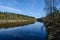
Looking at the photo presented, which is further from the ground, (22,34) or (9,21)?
(9,21)

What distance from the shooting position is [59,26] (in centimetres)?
1723

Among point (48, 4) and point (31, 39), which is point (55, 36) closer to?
point (31, 39)

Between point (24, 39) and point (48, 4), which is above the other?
point (48, 4)

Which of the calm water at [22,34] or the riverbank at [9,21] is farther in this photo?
the riverbank at [9,21]

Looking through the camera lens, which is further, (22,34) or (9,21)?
(9,21)

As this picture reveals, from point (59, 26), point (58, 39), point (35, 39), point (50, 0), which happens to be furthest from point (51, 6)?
point (58, 39)

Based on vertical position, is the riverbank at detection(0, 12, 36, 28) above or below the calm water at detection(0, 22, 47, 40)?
above

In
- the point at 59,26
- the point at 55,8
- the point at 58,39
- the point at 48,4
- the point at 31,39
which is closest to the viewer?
the point at 58,39

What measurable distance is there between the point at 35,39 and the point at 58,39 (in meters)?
7.02

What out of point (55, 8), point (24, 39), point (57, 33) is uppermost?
point (55, 8)

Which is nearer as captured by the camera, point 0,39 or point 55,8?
point 0,39

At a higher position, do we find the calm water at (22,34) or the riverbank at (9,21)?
the riverbank at (9,21)

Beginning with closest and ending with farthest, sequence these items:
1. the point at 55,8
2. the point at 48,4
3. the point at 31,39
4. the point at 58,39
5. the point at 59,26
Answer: the point at 58,39, the point at 59,26, the point at 31,39, the point at 55,8, the point at 48,4

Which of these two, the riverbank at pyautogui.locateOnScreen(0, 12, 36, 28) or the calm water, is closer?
the calm water
